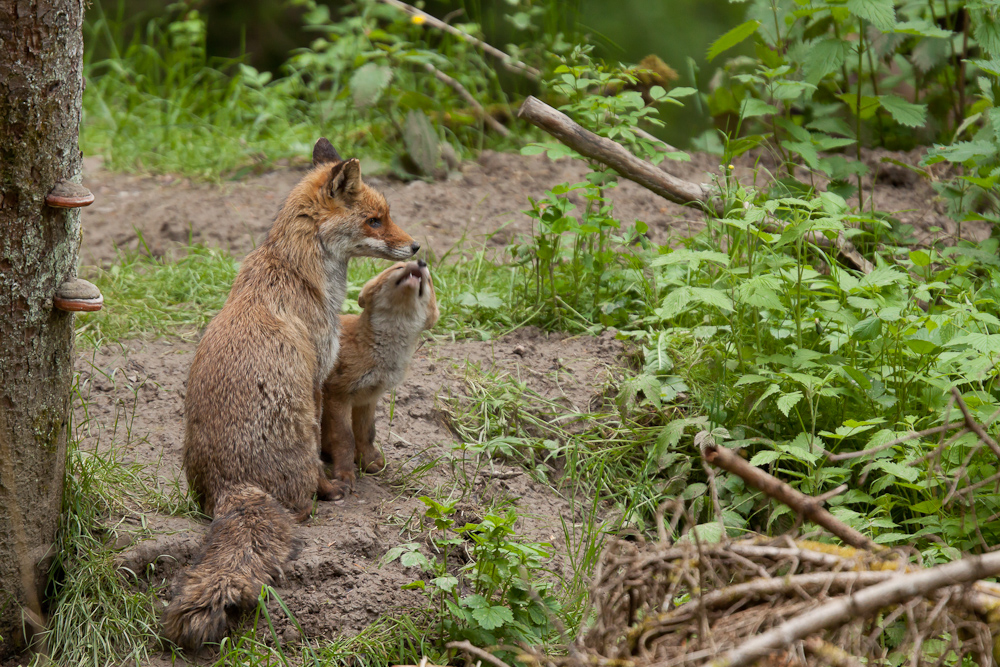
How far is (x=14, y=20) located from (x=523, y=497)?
2895 mm

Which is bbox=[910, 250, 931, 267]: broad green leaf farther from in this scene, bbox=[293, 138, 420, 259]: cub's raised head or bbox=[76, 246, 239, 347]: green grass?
bbox=[76, 246, 239, 347]: green grass

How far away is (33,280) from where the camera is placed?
9.95 feet

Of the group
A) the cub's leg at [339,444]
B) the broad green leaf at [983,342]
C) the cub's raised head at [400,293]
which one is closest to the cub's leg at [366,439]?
the cub's leg at [339,444]

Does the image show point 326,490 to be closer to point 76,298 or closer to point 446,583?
point 446,583

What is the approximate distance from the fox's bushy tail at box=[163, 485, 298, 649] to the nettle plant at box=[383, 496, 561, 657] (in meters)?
0.46

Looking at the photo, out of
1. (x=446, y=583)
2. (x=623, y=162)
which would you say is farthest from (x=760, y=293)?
(x=446, y=583)

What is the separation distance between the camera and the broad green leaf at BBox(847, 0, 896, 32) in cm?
458

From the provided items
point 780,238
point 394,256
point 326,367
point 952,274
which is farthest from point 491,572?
point 952,274

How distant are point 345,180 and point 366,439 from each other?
128cm

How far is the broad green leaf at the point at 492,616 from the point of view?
10.1ft

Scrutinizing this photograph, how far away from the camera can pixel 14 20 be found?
9.17 ft

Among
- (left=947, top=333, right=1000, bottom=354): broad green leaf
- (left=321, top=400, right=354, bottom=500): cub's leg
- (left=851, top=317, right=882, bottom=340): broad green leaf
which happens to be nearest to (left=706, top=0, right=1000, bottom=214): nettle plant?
(left=851, top=317, right=882, bottom=340): broad green leaf

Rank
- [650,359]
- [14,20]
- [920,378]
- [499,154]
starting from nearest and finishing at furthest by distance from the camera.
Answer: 1. [14,20]
2. [920,378]
3. [650,359]
4. [499,154]

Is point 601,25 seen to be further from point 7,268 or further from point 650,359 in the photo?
point 7,268
